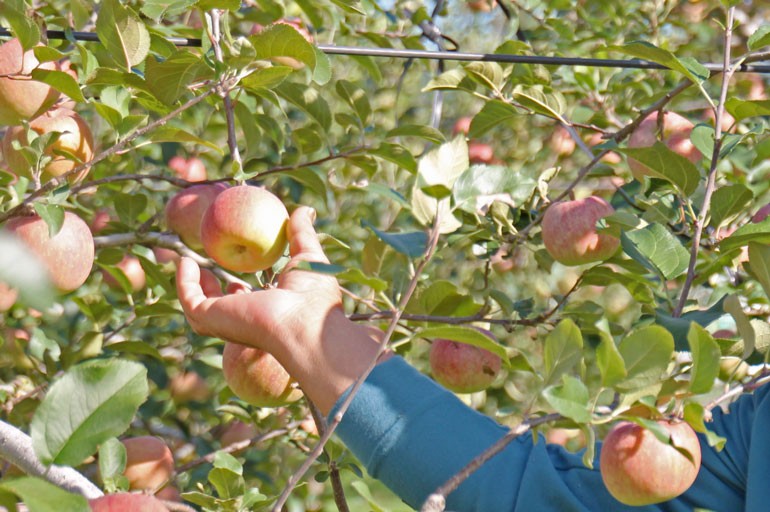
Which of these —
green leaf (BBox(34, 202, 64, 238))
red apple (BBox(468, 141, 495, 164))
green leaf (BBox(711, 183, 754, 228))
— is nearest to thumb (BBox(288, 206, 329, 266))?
green leaf (BBox(34, 202, 64, 238))

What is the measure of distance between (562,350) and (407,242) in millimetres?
157

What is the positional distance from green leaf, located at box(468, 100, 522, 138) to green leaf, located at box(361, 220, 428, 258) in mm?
696

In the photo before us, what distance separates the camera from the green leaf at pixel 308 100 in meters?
1.45

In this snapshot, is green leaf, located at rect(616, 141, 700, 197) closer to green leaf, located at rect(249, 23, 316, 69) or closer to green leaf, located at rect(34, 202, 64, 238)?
green leaf, located at rect(249, 23, 316, 69)

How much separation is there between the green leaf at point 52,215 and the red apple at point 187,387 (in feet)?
3.34

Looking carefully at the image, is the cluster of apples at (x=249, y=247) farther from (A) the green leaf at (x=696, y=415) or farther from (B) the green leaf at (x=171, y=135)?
(A) the green leaf at (x=696, y=415)

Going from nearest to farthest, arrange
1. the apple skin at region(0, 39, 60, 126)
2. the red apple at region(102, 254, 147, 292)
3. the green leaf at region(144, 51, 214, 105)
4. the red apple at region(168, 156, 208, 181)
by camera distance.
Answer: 1. the green leaf at region(144, 51, 214, 105)
2. the apple skin at region(0, 39, 60, 126)
3. the red apple at region(102, 254, 147, 292)
4. the red apple at region(168, 156, 208, 181)

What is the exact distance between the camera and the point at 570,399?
700mm

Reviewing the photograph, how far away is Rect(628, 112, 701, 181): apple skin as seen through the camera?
1524 millimetres

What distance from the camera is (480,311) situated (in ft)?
4.91

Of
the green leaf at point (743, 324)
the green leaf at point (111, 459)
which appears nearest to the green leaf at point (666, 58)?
the green leaf at point (743, 324)

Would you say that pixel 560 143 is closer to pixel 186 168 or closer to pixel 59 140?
pixel 186 168

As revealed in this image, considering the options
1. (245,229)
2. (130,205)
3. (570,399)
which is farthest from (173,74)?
(570,399)

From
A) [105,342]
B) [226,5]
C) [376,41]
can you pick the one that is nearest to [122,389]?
[226,5]
